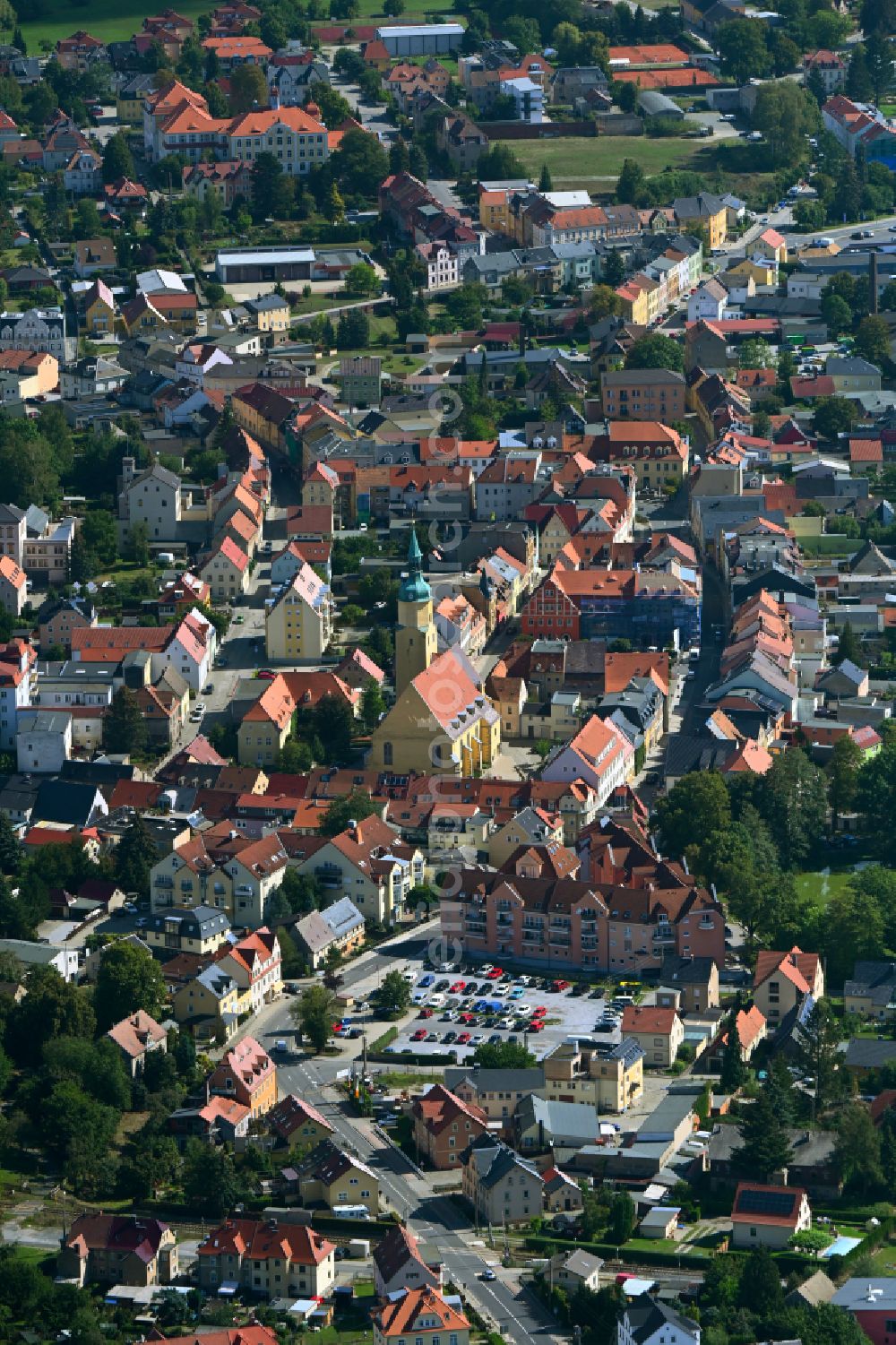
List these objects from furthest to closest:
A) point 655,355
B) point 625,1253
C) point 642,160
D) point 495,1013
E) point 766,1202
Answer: point 642,160
point 655,355
point 495,1013
point 766,1202
point 625,1253

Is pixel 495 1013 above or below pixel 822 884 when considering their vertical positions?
above

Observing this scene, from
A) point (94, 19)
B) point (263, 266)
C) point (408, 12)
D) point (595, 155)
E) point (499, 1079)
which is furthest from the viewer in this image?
point (408, 12)

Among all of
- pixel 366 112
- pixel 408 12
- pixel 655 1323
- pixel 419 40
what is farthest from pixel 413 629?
pixel 408 12

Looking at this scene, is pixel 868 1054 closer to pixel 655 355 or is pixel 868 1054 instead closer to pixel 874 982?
pixel 874 982

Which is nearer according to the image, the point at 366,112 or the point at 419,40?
the point at 366,112

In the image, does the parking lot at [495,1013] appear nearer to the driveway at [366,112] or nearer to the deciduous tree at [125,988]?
the deciduous tree at [125,988]

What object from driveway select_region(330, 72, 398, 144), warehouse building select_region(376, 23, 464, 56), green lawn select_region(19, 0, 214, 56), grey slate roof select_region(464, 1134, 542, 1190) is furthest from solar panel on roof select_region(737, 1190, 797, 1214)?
green lawn select_region(19, 0, 214, 56)

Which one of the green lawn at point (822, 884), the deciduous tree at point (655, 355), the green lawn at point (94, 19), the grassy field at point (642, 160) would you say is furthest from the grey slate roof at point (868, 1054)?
the green lawn at point (94, 19)

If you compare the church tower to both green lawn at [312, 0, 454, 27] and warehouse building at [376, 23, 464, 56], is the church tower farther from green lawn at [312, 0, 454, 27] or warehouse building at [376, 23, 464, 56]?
green lawn at [312, 0, 454, 27]
